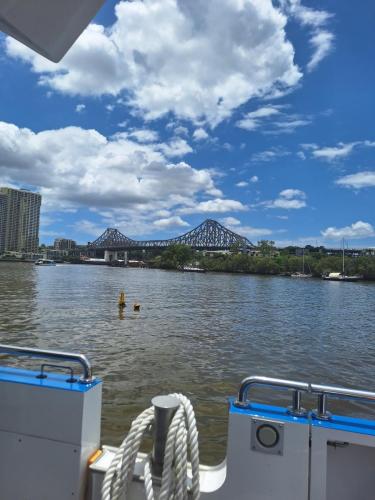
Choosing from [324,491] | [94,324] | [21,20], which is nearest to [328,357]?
[94,324]

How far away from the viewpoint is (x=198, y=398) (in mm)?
7781

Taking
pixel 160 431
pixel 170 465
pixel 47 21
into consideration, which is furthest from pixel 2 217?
pixel 170 465

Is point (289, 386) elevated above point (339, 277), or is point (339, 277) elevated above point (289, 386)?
point (339, 277)

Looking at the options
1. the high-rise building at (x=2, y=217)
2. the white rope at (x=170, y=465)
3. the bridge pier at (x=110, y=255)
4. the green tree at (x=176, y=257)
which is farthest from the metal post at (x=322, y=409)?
the high-rise building at (x=2, y=217)

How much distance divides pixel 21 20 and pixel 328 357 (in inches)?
495

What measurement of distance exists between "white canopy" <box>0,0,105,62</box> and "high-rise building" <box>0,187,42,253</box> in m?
203

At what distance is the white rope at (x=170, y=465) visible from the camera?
2.21m

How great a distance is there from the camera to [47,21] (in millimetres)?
2240

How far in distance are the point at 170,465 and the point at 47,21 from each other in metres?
2.80

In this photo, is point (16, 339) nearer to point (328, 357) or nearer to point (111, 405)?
point (111, 405)

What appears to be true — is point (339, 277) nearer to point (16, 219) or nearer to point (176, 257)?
point (176, 257)

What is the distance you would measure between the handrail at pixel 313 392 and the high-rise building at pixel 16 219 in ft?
670

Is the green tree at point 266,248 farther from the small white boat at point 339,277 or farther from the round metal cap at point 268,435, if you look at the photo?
the round metal cap at point 268,435

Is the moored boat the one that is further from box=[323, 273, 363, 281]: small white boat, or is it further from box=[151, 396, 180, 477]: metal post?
box=[323, 273, 363, 281]: small white boat
